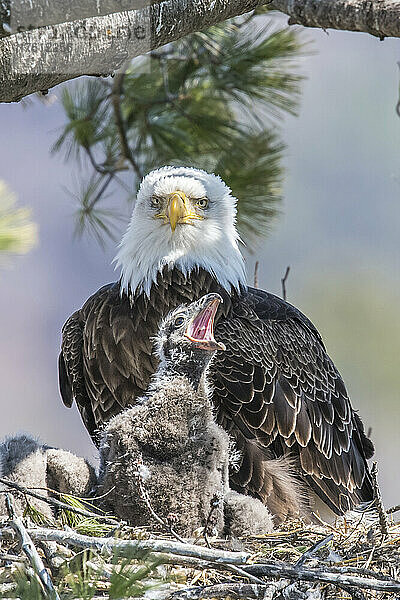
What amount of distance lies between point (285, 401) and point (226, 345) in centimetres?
36

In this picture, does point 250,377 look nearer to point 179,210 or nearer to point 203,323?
point 203,323

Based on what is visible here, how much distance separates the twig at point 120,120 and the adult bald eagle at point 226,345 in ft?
3.01

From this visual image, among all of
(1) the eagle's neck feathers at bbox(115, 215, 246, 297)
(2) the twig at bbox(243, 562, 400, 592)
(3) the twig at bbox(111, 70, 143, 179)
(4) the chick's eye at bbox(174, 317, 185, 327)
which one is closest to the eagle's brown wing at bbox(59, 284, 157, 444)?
(1) the eagle's neck feathers at bbox(115, 215, 246, 297)

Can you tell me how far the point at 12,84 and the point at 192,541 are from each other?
1.34 meters

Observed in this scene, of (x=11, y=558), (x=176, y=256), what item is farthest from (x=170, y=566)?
(x=176, y=256)

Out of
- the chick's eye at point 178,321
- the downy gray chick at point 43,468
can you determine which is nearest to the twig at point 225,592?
the downy gray chick at point 43,468

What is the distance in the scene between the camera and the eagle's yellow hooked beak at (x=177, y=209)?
3.73 m

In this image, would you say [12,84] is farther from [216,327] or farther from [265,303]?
[265,303]

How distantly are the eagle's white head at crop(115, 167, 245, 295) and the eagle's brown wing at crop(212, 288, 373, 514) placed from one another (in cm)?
22

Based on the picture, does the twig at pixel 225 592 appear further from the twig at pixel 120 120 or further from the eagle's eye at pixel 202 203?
the twig at pixel 120 120

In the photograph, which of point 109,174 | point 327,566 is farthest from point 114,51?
point 109,174

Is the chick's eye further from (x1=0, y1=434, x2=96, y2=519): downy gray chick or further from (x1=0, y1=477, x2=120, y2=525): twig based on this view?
(x1=0, y1=477, x2=120, y2=525): twig

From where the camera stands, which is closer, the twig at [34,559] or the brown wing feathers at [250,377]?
the twig at [34,559]

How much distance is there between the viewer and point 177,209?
3746 mm
